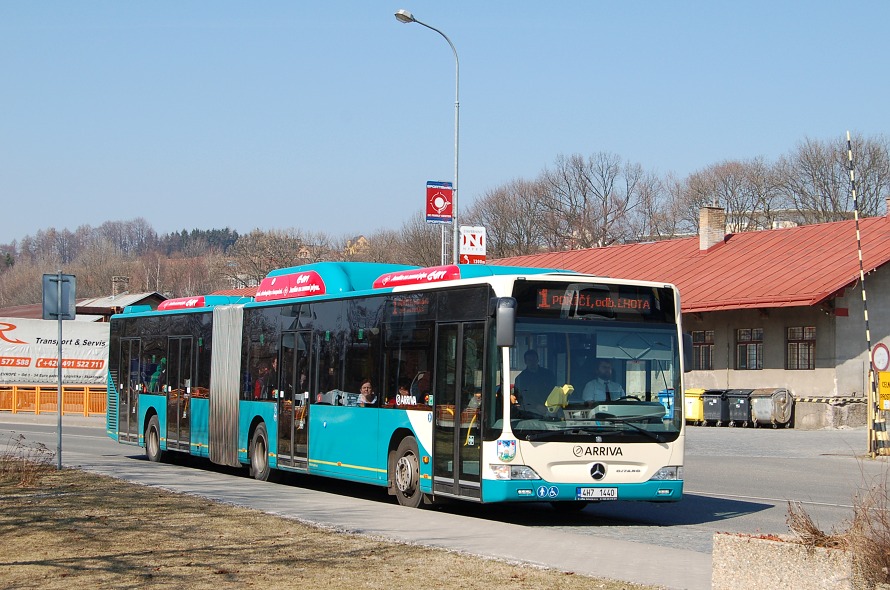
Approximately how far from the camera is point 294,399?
18953mm

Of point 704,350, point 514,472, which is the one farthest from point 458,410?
point 704,350

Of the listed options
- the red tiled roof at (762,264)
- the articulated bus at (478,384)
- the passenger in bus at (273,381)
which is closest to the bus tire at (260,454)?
the articulated bus at (478,384)

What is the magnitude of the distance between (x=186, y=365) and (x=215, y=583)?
14387 mm

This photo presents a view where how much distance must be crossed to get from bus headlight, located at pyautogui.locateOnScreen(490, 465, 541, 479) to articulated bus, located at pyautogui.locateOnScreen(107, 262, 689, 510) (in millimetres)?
16

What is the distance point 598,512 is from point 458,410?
293cm

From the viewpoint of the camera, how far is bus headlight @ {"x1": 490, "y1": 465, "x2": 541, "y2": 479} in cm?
1343

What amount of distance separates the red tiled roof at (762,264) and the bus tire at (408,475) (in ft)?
83.4

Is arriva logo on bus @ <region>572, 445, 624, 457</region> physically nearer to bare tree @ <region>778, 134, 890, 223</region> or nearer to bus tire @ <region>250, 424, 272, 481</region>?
bus tire @ <region>250, 424, 272, 481</region>

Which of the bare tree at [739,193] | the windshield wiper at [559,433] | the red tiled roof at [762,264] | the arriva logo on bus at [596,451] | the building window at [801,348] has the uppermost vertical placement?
the bare tree at [739,193]

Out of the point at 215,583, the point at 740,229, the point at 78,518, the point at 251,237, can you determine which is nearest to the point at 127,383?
the point at 78,518

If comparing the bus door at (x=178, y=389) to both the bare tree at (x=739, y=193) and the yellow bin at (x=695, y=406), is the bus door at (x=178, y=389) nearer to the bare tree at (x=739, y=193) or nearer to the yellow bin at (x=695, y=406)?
the yellow bin at (x=695, y=406)

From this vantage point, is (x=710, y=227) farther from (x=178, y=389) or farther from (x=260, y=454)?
(x=260, y=454)

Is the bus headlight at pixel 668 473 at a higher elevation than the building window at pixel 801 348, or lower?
lower

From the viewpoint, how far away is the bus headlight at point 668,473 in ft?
46.2
